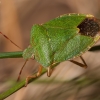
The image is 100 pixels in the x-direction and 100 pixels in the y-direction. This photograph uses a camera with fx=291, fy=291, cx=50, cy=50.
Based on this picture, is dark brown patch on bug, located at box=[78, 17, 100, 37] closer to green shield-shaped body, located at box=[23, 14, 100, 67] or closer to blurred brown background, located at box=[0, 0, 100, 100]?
green shield-shaped body, located at box=[23, 14, 100, 67]

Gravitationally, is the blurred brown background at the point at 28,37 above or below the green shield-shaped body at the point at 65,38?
below

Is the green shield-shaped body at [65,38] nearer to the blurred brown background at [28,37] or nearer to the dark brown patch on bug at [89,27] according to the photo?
the dark brown patch on bug at [89,27]

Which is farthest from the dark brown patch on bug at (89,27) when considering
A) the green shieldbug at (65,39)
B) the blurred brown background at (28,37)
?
the blurred brown background at (28,37)

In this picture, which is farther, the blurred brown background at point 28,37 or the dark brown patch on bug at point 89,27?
the blurred brown background at point 28,37

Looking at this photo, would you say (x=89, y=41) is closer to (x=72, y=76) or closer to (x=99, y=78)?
(x=99, y=78)

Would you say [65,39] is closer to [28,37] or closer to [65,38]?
[65,38]

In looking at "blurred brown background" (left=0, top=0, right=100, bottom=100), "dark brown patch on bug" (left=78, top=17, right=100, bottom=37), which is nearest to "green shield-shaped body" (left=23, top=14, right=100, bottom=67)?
"dark brown patch on bug" (left=78, top=17, right=100, bottom=37)

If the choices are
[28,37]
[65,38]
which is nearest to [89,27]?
[65,38]

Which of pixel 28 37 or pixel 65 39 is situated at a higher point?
pixel 65 39
